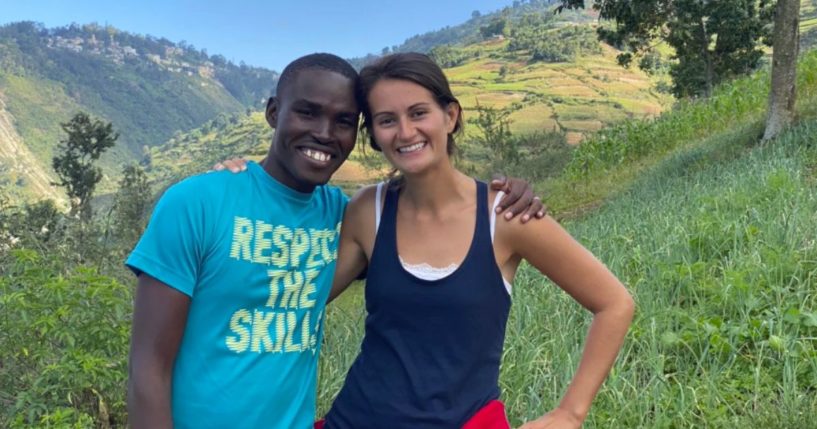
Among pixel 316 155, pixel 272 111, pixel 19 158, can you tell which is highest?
pixel 272 111

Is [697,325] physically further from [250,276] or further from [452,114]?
[250,276]

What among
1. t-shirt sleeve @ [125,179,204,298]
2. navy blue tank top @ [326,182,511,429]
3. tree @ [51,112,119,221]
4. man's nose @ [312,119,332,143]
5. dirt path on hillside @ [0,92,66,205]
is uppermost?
man's nose @ [312,119,332,143]

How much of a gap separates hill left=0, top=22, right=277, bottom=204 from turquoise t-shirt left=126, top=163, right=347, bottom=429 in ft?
341

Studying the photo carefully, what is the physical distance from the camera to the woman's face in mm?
1510

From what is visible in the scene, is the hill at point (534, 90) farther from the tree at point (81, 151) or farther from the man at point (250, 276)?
the man at point (250, 276)

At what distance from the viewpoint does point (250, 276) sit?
4.59 feet

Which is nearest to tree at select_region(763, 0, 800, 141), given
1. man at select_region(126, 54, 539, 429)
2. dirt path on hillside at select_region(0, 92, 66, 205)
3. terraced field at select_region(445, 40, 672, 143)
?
man at select_region(126, 54, 539, 429)

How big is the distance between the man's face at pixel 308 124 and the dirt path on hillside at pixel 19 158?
101 metres

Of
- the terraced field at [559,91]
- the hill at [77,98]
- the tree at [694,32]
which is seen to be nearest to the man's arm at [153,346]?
the tree at [694,32]

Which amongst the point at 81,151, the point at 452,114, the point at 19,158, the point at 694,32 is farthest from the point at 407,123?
the point at 19,158

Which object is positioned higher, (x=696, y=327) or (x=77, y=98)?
(x=696, y=327)

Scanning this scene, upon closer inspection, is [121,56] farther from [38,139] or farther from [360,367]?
[360,367]

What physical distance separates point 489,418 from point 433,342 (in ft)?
0.66

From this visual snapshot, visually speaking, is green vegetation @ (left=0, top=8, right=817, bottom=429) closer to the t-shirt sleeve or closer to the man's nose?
the man's nose
